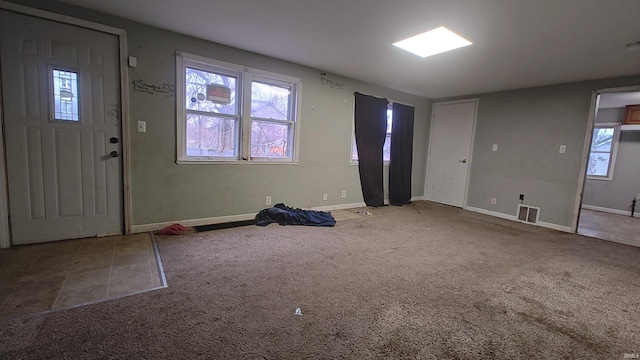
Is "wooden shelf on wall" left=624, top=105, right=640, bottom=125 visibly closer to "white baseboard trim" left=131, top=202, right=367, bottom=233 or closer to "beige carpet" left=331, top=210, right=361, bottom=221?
"beige carpet" left=331, top=210, right=361, bottom=221

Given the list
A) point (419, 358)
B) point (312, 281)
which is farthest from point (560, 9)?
point (312, 281)

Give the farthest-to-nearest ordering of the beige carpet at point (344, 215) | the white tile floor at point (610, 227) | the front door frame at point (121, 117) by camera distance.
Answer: the beige carpet at point (344, 215) → the white tile floor at point (610, 227) → the front door frame at point (121, 117)

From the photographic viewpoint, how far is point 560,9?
2.10 meters

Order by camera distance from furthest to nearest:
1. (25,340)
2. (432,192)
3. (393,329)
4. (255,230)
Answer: (432,192) → (255,230) → (393,329) → (25,340)

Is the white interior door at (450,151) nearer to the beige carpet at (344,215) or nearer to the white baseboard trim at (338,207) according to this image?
the white baseboard trim at (338,207)

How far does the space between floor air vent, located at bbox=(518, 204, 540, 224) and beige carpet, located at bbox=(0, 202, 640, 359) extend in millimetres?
1256

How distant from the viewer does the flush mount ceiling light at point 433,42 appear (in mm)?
2670

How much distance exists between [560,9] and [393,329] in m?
2.70

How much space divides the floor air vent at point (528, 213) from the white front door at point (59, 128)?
19.2ft

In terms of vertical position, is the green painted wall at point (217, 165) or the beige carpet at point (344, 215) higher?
the green painted wall at point (217, 165)

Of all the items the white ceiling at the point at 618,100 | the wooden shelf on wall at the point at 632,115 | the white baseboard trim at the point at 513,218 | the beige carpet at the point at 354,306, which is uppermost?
the white ceiling at the point at 618,100

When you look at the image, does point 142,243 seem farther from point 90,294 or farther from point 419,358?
point 419,358

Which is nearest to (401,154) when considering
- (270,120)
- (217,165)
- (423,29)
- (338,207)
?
(338,207)

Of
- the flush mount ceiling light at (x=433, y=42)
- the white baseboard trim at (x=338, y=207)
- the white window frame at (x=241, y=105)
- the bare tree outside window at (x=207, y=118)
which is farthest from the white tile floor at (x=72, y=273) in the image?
the flush mount ceiling light at (x=433, y=42)
